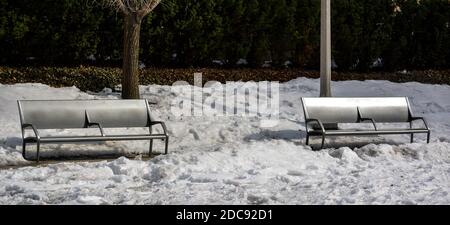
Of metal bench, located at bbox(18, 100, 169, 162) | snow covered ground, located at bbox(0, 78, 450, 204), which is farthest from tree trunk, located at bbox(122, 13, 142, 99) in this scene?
metal bench, located at bbox(18, 100, 169, 162)

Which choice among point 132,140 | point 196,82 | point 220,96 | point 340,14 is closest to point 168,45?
point 196,82

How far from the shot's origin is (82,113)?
1028cm

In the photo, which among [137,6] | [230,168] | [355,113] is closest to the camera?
[230,168]

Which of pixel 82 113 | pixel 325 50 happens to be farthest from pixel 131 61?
pixel 325 50

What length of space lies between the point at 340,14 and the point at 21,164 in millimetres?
9940

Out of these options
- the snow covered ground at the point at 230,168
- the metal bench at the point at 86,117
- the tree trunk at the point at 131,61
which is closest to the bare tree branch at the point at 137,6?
the tree trunk at the point at 131,61

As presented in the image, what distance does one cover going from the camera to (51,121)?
10023mm

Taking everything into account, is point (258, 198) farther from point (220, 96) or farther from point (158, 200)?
point (220, 96)

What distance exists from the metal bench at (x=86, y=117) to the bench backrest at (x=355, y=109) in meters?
2.24

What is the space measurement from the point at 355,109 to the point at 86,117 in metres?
3.85

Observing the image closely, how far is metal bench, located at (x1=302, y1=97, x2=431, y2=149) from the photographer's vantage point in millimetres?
10859

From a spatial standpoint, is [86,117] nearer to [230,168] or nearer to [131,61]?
[230,168]

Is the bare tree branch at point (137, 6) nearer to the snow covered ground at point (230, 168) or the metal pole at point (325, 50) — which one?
the snow covered ground at point (230, 168)

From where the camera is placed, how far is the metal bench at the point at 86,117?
9.77 m
